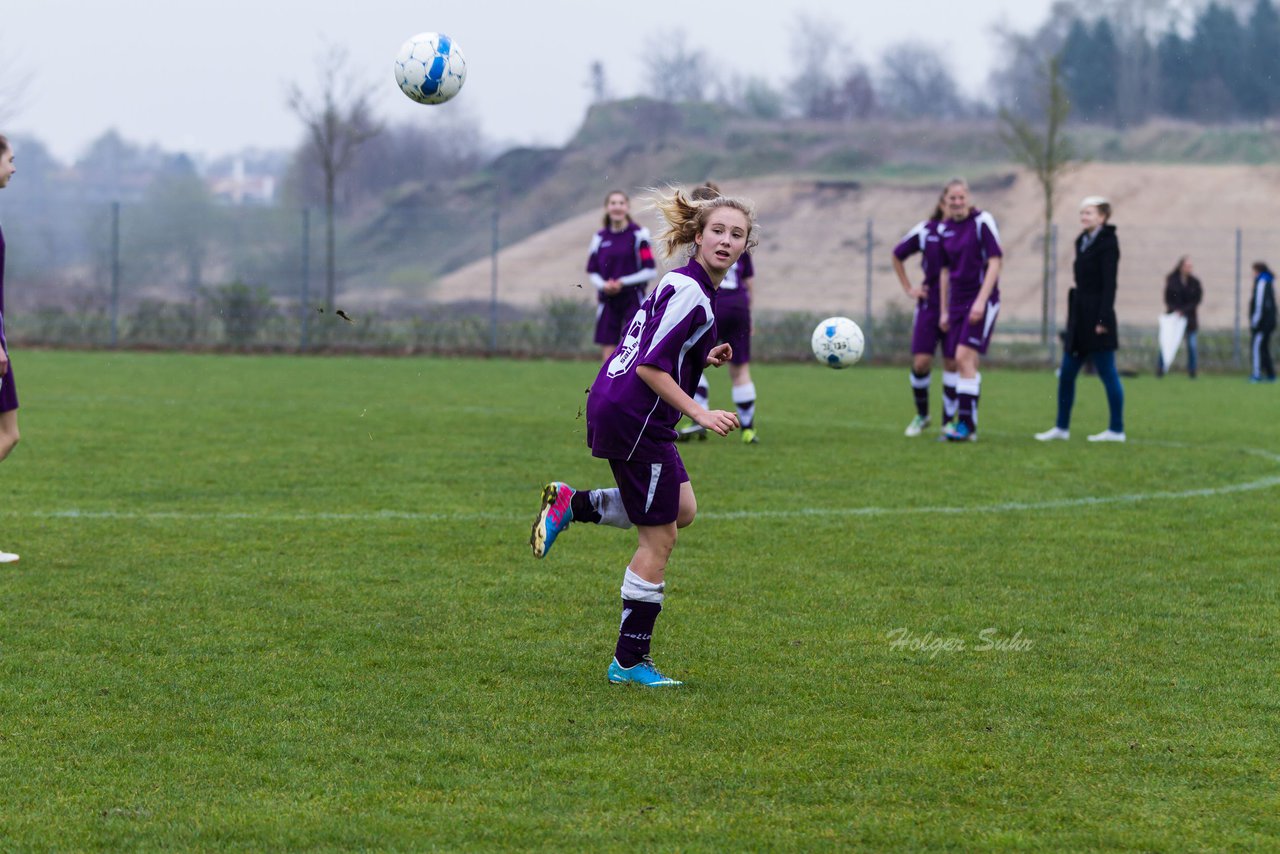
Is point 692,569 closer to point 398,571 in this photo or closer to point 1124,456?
point 398,571

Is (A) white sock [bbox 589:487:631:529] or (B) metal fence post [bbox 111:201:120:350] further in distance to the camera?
(B) metal fence post [bbox 111:201:120:350]

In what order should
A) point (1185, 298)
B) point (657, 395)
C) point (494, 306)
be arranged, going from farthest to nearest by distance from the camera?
point (494, 306)
point (1185, 298)
point (657, 395)

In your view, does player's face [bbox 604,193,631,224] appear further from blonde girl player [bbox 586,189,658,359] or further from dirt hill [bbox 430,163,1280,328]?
dirt hill [bbox 430,163,1280,328]

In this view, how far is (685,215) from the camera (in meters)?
5.19

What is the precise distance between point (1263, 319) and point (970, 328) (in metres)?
13.7

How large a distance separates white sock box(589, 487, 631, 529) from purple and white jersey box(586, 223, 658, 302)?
825 cm

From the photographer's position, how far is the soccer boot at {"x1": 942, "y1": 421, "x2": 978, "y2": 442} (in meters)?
12.6

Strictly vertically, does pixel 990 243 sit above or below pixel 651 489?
above

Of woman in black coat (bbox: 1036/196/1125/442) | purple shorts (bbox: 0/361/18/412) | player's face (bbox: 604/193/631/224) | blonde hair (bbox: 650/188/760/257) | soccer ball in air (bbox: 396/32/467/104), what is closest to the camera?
blonde hair (bbox: 650/188/760/257)

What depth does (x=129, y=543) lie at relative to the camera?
24.4 feet

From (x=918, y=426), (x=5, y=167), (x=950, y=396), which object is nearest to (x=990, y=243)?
(x=950, y=396)

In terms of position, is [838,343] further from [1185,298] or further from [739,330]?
[1185,298]

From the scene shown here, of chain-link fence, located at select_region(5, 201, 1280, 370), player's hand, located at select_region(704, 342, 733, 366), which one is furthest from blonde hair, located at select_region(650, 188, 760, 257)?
chain-link fence, located at select_region(5, 201, 1280, 370)

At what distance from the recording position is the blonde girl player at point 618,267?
13625 mm
